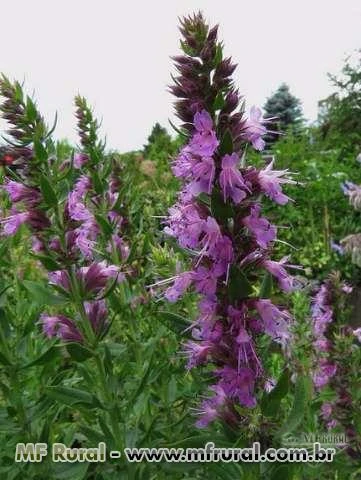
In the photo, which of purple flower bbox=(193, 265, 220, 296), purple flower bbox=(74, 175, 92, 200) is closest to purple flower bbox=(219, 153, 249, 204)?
purple flower bbox=(193, 265, 220, 296)

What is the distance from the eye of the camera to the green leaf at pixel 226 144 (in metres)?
1.78

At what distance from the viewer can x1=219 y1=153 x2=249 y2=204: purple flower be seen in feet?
5.83

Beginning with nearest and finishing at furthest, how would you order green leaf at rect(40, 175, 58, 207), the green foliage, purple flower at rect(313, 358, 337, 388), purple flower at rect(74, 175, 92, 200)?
green leaf at rect(40, 175, 58, 207), purple flower at rect(313, 358, 337, 388), purple flower at rect(74, 175, 92, 200), the green foliage

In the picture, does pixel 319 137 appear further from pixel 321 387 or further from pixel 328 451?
pixel 328 451

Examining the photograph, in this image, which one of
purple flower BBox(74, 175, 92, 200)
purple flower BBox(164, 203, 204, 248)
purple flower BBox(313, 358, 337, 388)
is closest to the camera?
purple flower BBox(164, 203, 204, 248)

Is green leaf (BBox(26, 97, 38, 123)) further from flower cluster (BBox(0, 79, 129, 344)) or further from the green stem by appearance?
the green stem

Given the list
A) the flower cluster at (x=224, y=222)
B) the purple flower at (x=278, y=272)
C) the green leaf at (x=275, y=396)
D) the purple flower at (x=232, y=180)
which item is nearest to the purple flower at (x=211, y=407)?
the flower cluster at (x=224, y=222)

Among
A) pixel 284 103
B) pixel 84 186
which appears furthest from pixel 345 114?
pixel 284 103

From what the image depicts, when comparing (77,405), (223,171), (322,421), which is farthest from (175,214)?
(322,421)

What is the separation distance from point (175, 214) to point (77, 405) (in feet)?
2.53

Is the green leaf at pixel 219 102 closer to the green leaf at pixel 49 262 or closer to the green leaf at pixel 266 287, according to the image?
the green leaf at pixel 266 287

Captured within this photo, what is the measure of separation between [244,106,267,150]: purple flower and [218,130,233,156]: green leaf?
134mm

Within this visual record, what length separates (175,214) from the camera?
2020mm

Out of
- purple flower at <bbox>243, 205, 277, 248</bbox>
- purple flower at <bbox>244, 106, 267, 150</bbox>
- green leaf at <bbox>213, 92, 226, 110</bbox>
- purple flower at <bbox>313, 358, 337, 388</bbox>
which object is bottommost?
purple flower at <bbox>313, 358, 337, 388</bbox>
